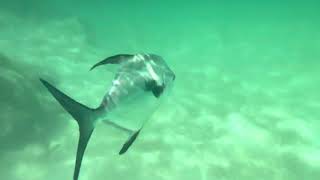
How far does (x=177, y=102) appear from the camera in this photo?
1049 cm

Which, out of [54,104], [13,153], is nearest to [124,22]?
[54,104]

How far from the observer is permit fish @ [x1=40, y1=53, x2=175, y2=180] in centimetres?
290

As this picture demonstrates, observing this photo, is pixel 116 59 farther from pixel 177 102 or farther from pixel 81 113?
pixel 177 102

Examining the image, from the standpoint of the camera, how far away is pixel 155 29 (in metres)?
24.2

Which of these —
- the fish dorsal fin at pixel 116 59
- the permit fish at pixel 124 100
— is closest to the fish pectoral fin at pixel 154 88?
the permit fish at pixel 124 100

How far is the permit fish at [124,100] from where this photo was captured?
9.50 ft

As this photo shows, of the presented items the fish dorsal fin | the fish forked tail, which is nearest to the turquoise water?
the fish dorsal fin

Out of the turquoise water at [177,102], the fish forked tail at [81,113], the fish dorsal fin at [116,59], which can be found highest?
the fish dorsal fin at [116,59]

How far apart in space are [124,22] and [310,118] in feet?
56.9

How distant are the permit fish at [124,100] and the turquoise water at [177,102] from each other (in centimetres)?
355

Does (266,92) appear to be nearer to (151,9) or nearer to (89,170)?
(89,170)

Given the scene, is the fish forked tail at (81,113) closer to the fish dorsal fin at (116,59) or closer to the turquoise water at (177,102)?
the fish dorsal fin at (116,59)

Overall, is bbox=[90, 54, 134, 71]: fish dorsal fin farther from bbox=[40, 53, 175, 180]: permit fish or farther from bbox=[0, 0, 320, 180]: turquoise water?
bbox=[0, 0, 320, 180]: turquoise water

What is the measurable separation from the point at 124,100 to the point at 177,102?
7555 mm
